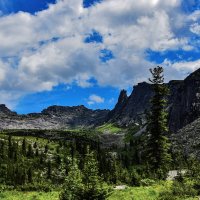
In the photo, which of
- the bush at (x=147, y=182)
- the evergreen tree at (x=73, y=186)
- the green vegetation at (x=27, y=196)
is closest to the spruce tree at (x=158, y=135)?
the bush at (x=147, y=182)

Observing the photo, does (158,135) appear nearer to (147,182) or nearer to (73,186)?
(147,182)

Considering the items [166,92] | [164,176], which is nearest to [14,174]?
[166,92]

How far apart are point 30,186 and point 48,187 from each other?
2063 mm

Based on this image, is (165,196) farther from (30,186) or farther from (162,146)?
(162,146)

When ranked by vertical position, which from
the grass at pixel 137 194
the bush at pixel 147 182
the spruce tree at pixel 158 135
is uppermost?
the spruce tree at pixel 158 135

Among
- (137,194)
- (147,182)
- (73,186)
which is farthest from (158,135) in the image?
(73,186)

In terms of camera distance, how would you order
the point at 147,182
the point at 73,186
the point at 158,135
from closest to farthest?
1. the point at 73,186
2. the point at 147,182
3. the point at 158,135

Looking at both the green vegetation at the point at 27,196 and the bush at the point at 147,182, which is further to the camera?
the bush at the point at 147,182

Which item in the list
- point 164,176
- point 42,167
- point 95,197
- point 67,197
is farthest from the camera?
point 42,167

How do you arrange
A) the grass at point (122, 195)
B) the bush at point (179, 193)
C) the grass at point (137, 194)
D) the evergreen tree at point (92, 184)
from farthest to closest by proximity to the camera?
the grass at point (122, 195)
the grass at point (137, 194)
the bush at point (179, 193)
the evergreen tree at point (92, 184)

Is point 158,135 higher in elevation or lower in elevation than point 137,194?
higher

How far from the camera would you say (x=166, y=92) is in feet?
230

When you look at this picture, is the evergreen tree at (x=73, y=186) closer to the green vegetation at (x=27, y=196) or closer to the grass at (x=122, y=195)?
the grass at (x=122, y=195)

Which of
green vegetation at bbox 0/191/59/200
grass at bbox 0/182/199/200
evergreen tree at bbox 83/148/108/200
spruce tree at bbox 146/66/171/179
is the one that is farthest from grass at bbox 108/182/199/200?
spruce tree at bbox 146/66/171/179
